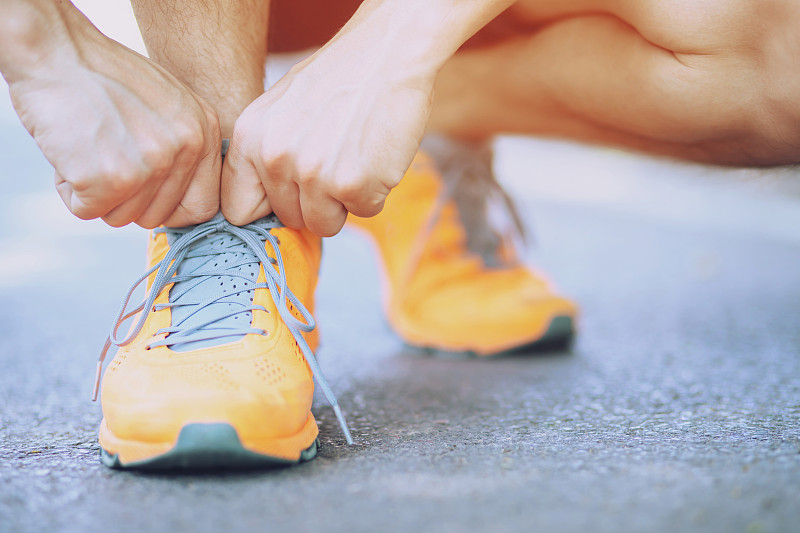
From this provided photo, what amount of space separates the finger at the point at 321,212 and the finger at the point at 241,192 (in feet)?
0.19

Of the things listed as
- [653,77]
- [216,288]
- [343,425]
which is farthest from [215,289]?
[653,77]

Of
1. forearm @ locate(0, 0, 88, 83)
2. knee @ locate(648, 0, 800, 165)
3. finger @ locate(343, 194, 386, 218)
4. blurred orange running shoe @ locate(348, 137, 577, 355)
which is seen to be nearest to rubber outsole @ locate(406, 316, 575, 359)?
blurred orange running shoe @ locate(348, 137, 577, 355)

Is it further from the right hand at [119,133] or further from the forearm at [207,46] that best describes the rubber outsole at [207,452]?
the forearm at [207,46]

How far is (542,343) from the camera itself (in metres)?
1.29

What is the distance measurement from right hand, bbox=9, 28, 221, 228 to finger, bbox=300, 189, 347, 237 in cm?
11

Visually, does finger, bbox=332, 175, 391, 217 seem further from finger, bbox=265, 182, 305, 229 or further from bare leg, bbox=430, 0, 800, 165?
bare leg, bbox=430, 0, 800, 165

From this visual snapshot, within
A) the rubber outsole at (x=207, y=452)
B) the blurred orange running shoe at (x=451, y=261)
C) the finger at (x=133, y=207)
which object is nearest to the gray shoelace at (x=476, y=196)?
the blurred orange running shoe at (x=451, y=261)

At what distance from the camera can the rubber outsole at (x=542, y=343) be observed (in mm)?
1273

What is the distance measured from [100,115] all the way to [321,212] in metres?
0.25

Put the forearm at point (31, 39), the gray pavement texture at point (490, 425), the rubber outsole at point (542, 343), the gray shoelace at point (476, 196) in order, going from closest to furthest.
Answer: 1. the gray pavement texture at point (490, 425)
2. the forearm at point (31, 39)
3. the rubber outsole at point (542, 343)
4. the gray shoelace at point (476, 196)

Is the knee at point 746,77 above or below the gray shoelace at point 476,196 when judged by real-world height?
above

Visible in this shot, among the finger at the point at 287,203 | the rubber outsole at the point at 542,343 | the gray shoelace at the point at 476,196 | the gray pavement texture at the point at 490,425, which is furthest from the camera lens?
the gray shoelace at the point at 476,196

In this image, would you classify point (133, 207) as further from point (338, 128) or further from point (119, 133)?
point (338, 128)

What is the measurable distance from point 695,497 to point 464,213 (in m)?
0.92
